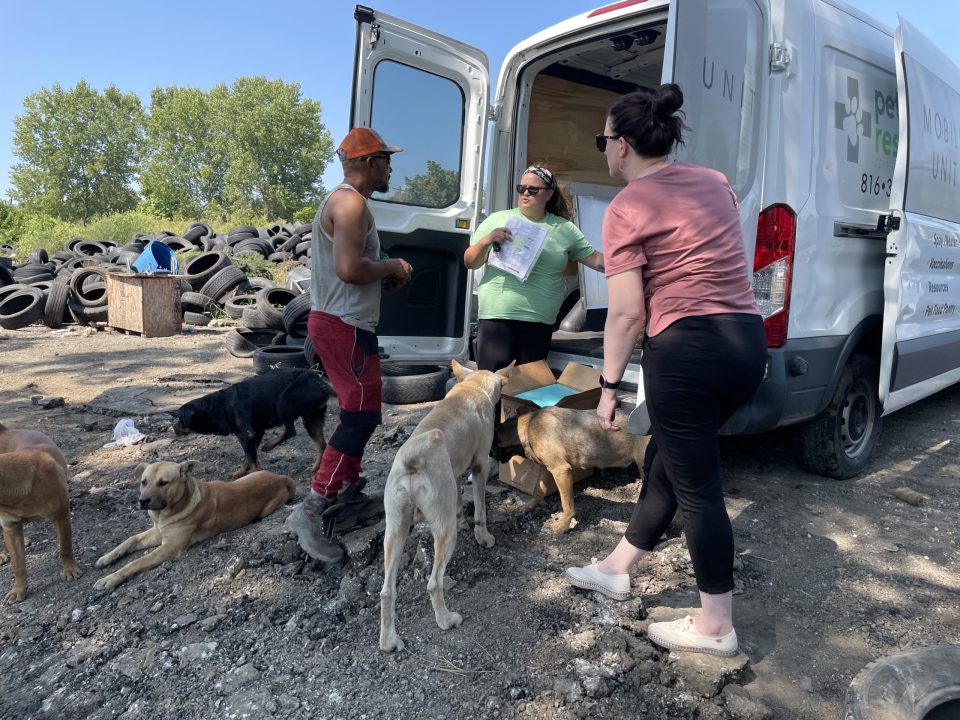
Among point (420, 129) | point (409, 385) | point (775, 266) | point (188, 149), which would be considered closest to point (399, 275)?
point (420, 129)

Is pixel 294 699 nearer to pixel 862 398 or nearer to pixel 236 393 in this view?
pixel 236 393

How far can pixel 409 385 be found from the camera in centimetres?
610

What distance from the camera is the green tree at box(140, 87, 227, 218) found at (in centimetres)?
6281

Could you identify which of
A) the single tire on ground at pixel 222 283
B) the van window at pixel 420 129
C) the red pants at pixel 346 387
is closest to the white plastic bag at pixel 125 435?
the red pants at pixel 346 387

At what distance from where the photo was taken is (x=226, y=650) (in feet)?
8.11

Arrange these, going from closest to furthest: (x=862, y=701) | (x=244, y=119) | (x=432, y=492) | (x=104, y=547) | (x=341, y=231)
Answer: (x=862, y=701), (x=432, y=492), (x=341, y=231), (x=104, y=547), (x=244, y=119)

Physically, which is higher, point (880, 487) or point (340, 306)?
point (340, 306)

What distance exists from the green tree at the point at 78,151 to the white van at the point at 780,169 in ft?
220

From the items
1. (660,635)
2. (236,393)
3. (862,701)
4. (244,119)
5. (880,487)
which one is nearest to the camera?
(862,701)

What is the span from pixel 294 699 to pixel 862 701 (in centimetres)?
188

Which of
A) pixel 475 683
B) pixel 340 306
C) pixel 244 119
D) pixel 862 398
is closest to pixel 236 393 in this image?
pixel 340 306

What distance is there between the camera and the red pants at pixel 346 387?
10.0 ft

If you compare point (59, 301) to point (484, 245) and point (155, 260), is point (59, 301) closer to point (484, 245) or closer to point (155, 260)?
point (155, 260)

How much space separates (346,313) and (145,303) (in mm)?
8893
